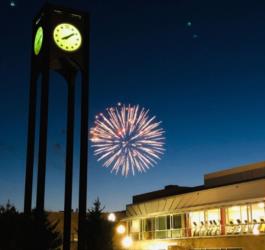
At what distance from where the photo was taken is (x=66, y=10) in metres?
25.9

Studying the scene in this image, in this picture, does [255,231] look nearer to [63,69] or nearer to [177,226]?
[177,226]

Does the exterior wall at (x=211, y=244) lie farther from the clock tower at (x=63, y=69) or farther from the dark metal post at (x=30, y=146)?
the dark metal post at (x=30, y=146)

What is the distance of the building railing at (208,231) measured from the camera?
3616 cm

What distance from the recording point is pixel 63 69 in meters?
27.1

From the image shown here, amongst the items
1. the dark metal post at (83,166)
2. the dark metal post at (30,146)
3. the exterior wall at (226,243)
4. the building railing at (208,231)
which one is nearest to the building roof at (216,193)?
the building railing at (208,231)

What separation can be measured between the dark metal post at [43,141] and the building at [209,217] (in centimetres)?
1628

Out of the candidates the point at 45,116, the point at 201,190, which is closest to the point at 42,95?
the point at 45,116

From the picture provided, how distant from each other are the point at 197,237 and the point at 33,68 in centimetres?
1995

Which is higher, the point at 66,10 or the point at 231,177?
the point at 66,10

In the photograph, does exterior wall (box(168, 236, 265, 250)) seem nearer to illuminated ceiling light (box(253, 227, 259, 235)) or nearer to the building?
the building

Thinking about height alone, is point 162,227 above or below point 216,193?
below

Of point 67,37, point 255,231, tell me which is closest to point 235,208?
point 255,231

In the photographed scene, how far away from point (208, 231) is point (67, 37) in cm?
2007

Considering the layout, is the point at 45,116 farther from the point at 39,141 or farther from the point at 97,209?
the point at 97,209
